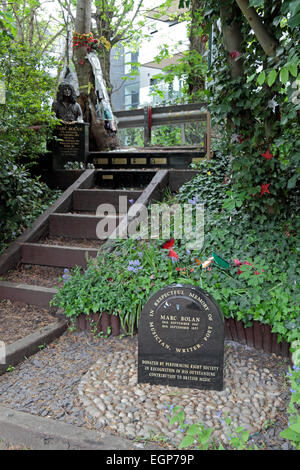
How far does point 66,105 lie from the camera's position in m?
8.15

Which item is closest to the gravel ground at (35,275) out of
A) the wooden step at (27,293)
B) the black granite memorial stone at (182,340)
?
the wooden step at (27,293)

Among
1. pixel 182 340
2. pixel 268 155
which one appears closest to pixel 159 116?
pixel 268 155

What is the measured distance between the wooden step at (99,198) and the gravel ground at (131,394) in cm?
301

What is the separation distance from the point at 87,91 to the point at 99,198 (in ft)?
14.5

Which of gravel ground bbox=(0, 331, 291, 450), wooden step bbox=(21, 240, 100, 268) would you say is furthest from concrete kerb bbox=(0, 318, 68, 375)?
wooden step bbox=(21, 240, 100, 268)

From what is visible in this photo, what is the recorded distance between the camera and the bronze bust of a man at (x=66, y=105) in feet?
26.4

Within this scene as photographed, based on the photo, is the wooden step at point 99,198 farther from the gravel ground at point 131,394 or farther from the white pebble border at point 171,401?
the white pebble border at point 171,401

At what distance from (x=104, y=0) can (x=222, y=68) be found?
430 inches

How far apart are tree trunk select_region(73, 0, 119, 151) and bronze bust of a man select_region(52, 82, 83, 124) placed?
122 centimetres

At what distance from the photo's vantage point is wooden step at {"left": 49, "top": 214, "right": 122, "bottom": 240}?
5523 mm

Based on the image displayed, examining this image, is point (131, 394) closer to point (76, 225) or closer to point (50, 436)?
point (50, 436)

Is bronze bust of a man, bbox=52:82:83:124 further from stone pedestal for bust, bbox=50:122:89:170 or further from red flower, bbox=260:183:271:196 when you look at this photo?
red flower, bbox=260:183:271:196

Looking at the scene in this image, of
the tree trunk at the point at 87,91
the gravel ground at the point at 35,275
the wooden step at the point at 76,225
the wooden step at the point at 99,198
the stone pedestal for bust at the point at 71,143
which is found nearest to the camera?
the gravel ground at the point at 35,275

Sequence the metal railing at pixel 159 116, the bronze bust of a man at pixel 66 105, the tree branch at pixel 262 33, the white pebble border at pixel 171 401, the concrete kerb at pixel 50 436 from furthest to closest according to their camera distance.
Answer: the metal railing at pixel 159 116 → the bronze bust of a man at pixel 66 105 → the tree branch at pixel 262 33 → the white pebble border at pixel 171 401 → the concrete kerb at pixel 50 436
